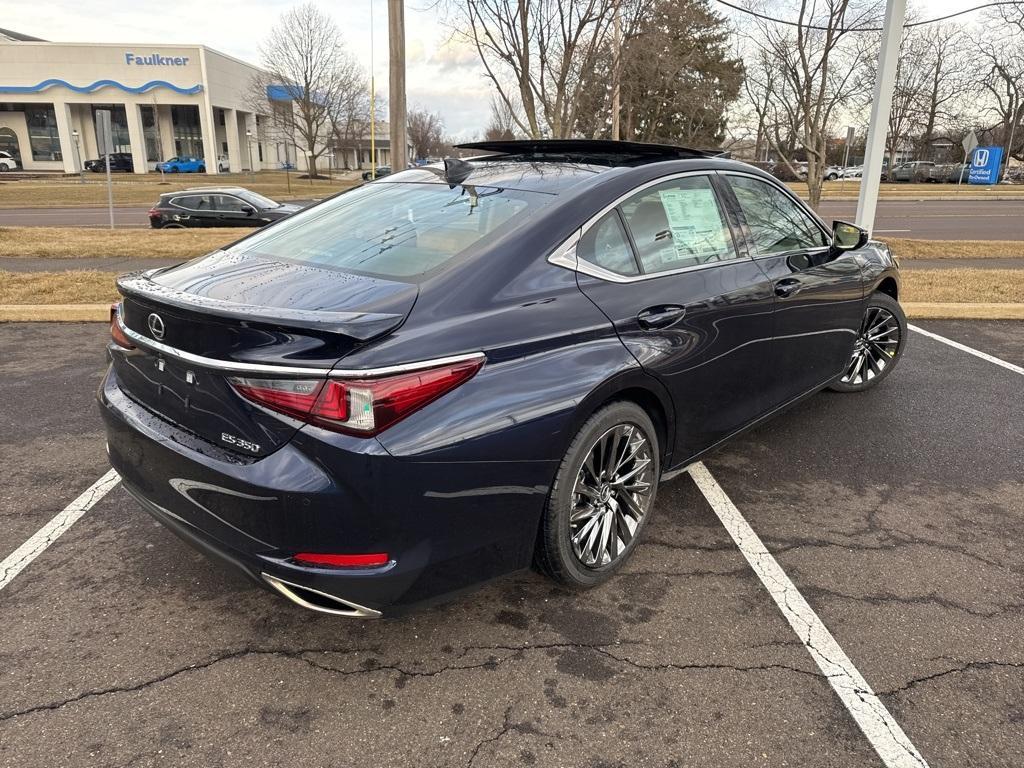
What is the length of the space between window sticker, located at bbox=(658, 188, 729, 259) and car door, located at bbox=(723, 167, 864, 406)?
0.22 metres

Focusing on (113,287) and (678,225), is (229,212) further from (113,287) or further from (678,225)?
(678,225)

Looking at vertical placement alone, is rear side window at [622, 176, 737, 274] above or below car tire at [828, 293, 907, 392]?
above

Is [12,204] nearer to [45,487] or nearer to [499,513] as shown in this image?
[45,487]

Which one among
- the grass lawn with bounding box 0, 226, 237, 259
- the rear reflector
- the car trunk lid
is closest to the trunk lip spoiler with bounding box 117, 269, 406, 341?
the car trunk lid

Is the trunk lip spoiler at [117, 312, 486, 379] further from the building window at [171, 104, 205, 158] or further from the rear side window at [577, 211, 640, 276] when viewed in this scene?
the building window at [171, 104, 205, 158]

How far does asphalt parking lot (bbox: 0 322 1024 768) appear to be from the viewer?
215cm

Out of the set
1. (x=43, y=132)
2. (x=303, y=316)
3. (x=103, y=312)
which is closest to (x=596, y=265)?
(x=303, y=316)

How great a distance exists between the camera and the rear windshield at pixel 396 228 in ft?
8.63

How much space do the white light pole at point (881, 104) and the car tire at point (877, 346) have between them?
3.65 metres

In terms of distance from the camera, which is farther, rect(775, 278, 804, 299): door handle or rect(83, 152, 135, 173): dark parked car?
rect(83, 152, 135, 173): dark parked car

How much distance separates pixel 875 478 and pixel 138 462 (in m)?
3.60

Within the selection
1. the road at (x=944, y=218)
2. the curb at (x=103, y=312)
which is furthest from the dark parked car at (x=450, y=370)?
the road at (x=944, y=218)

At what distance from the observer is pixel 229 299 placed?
7.60ft

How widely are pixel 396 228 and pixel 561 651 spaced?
1722mm
